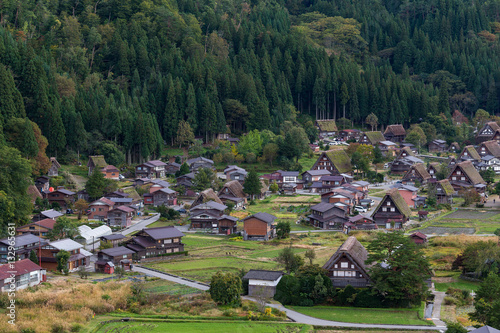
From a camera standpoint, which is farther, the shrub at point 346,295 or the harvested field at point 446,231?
the harvested field at point 446,231

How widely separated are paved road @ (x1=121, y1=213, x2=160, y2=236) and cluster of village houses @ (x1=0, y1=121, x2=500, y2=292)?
2.90ft

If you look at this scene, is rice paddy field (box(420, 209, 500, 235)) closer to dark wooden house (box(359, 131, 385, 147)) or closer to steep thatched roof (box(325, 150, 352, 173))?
steep thatched roof (box(325, 150, 352, 173))

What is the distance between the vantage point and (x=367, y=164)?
7219cm

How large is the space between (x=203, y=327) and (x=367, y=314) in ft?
28.6

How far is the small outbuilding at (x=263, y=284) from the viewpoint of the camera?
3541 centimetres

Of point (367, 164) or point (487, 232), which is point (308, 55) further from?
point (487, 232)

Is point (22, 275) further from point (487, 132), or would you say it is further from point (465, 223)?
point (487, 132)

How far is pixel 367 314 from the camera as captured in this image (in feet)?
108

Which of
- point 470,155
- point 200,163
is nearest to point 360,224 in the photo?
point 200,163

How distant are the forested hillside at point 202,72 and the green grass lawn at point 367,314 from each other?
39520 mm

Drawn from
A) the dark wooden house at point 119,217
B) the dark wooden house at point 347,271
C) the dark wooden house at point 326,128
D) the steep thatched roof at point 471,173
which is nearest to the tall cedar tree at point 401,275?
the dark wooden house at point 347,271

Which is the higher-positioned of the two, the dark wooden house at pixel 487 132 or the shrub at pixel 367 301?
the dark wooden house at pixel 487 132

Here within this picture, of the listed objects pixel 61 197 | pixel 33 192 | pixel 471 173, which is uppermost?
pixel 471 173

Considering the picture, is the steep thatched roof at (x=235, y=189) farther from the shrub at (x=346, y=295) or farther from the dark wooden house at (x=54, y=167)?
the shrub at (x=346, y=295)
